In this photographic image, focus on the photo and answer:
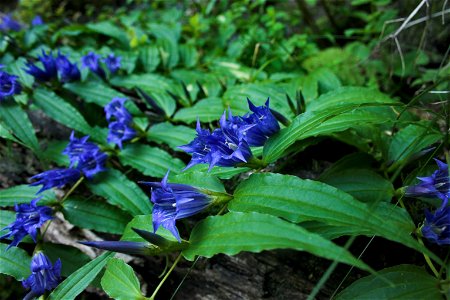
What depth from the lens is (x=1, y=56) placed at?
11.3 ft

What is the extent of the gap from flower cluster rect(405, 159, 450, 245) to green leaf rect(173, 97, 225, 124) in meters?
1.18

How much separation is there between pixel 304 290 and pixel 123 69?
7.04 feet

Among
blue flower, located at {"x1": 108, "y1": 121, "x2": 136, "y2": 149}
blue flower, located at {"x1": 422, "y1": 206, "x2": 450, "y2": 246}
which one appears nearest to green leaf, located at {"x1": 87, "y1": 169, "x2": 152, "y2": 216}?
blue flower, located at {"x1": 108, "y1": 121, "x2": 136, "y2": 149}

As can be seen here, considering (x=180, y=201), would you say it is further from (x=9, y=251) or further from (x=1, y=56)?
(x=1, y=56)

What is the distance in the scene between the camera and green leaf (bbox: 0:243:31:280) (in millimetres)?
1945

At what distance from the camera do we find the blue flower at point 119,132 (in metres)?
2.41

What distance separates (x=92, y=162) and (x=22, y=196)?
15.9 inches

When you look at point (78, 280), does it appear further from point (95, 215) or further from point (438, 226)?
point (438, 226)

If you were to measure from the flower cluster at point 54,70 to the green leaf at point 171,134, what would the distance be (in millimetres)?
768

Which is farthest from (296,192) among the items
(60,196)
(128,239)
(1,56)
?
(1,56)

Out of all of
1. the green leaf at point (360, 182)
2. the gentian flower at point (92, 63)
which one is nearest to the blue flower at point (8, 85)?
the gentian flower at point (92, 63)

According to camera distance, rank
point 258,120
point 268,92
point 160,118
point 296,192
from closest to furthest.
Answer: point 296,192, point 258,120, point 268,92, point 160,118

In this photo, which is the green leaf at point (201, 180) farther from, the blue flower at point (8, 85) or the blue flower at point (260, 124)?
the blue flower at point (8, 85)

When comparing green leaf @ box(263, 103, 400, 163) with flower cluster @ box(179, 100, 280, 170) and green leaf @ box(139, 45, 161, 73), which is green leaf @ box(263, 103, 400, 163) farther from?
green leaf @ box(139, 45, 161, 73)
